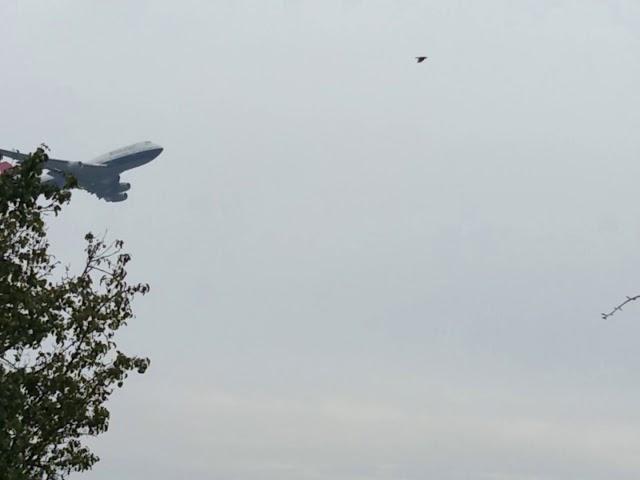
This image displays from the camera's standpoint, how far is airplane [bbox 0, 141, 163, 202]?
13850 cm

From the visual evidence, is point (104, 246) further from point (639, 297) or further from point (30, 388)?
point (639, 297)

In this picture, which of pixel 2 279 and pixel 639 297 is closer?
pixel 639 297

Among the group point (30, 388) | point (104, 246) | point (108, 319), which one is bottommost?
point (30, 388)

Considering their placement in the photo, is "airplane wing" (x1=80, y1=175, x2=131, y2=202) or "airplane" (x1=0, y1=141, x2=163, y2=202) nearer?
"airplane" (x1=0, y1=141, x2=163, y2=202)

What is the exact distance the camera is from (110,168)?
5620 inches

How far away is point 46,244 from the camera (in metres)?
25.1

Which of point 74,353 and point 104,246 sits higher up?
point 104,246

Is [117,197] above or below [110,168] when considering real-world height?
below

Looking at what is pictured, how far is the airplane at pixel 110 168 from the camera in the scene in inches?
5453

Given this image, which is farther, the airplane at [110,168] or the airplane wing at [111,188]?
the airplane wing at [111,188]

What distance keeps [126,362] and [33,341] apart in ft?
9.92

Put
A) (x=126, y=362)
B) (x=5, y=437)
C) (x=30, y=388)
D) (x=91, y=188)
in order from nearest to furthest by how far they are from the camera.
A: (x=5, y=437), (x=30, y=388), (x=126, y=362), (x=91, y=188)

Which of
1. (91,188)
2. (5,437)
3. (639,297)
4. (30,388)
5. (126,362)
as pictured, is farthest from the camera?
(91,188)

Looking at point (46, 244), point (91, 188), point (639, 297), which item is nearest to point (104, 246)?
point (46, 244)
